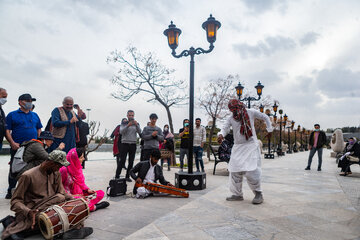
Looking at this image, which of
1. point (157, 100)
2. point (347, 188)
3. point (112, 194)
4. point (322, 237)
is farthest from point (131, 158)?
point (157, 100)

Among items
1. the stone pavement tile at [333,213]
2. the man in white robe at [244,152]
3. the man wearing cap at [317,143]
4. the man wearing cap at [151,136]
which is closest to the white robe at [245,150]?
the man in white robe at [244,152]

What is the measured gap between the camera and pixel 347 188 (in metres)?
5.80

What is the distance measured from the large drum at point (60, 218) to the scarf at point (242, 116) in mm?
2657

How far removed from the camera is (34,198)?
275 centimetres

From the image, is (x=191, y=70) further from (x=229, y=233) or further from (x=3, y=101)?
(x=229, y=233)

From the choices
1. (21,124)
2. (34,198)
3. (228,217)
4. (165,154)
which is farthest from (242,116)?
(165,154)

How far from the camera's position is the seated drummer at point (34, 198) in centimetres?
253

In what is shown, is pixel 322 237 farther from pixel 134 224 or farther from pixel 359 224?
pixel 134 224

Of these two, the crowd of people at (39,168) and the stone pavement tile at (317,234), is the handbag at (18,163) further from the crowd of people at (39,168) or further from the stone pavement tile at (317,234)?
the stone pavement tile at (317,234)

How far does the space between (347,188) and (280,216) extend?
11.2 ft

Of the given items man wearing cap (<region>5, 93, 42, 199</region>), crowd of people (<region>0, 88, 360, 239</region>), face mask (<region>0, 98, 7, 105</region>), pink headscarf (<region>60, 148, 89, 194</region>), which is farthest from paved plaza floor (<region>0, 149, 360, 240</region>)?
face mask (<region>0, 98, 7, 105</region>)

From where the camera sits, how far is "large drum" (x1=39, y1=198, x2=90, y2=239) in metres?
2.45

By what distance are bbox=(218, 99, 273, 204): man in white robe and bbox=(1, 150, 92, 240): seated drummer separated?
2503mm

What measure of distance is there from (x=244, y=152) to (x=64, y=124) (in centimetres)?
311
